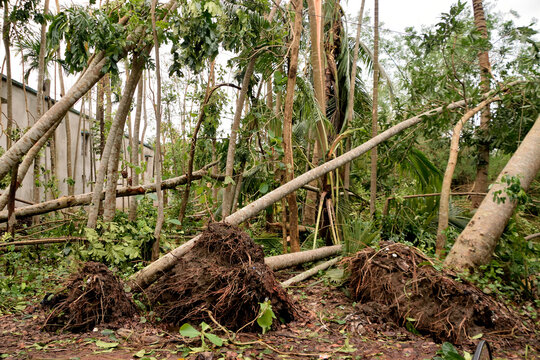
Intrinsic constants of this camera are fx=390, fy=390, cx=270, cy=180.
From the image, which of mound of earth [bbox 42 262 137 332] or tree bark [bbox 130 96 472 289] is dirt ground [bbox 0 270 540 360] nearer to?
mound of earth [bbox 42 262 137 332]

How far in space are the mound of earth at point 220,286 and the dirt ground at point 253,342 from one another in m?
0.14

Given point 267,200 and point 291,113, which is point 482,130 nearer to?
point 291,113

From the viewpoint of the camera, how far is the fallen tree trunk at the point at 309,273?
4.13 metres

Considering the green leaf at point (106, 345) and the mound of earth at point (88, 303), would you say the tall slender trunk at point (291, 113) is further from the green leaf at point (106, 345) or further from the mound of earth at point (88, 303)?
the green leaf at point (106, 345)

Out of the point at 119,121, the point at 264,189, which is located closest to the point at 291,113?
the point at 264,189

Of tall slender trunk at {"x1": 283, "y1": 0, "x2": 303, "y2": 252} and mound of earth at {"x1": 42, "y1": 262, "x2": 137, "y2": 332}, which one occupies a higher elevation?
tall slender trunk at {"x1": 283, "y1": 0, "x2": 303, "y2": 252}

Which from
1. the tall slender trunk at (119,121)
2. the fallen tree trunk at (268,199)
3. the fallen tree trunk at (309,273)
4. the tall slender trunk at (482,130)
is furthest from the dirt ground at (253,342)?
the tall slender trunk at (482,130)

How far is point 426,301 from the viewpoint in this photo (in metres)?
3.29

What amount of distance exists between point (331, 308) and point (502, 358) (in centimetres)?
135

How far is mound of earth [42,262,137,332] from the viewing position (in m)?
2.90

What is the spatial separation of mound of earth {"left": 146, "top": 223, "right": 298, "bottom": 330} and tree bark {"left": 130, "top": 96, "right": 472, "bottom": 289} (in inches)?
3.6

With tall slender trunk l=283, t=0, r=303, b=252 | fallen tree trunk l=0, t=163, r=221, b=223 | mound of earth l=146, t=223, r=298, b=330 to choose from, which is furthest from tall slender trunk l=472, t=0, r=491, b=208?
mound of earth l=146, t=223, r=298, b=330

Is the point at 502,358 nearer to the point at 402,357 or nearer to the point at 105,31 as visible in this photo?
the point at 402,357

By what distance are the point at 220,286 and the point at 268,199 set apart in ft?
4.39
